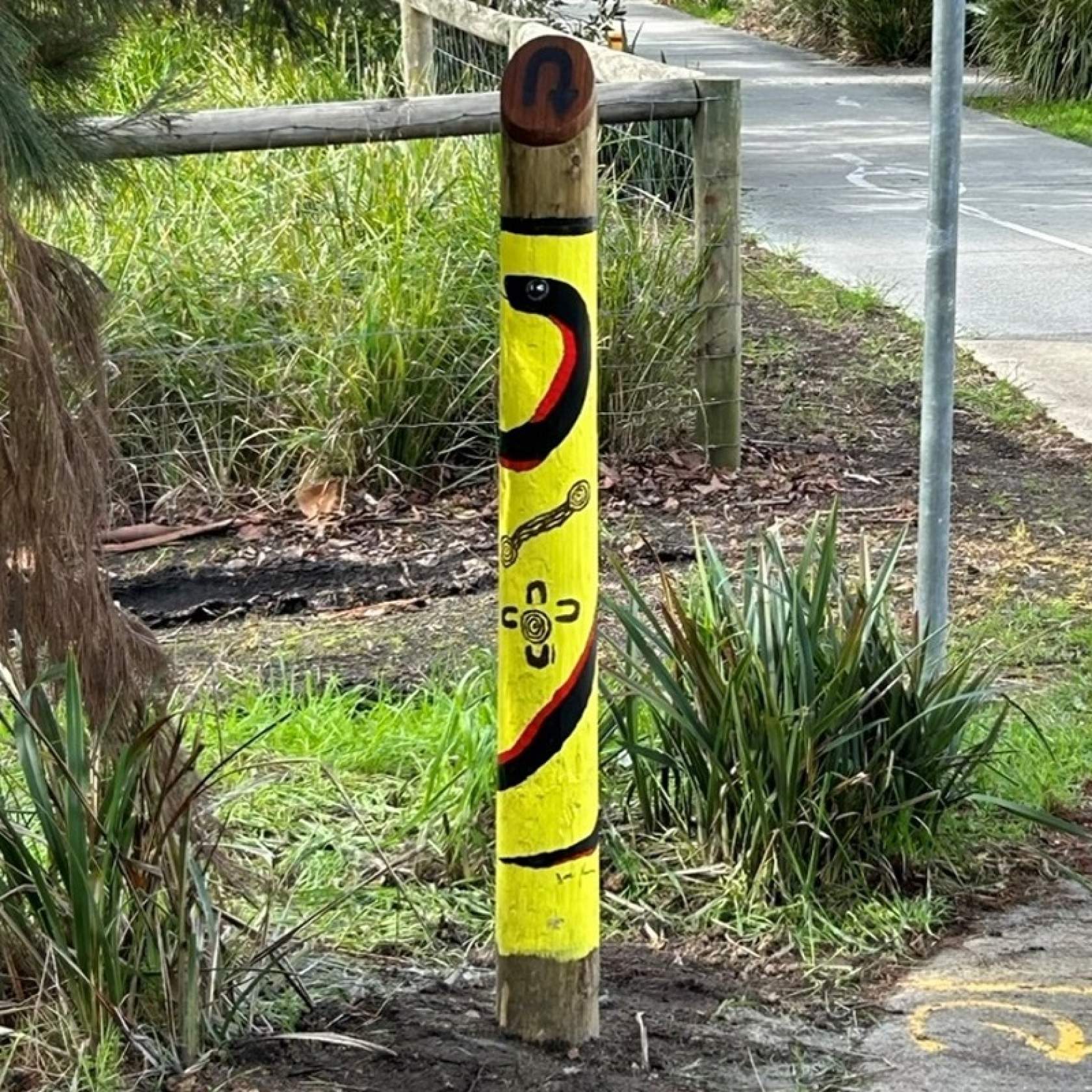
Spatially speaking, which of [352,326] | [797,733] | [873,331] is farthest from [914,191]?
[797,733]

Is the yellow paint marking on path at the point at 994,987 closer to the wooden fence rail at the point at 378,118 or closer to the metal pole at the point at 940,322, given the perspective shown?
the metal pole at the point at 940,322

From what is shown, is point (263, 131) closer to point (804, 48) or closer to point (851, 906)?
point (851, 906)

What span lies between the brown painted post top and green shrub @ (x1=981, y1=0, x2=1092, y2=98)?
58.6 ft

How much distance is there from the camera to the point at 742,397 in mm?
8289

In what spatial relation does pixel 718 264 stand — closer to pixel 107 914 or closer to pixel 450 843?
pixel 450 843

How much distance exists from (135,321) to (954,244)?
3.67m

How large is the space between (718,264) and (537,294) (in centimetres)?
440

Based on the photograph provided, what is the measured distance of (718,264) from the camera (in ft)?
23.9

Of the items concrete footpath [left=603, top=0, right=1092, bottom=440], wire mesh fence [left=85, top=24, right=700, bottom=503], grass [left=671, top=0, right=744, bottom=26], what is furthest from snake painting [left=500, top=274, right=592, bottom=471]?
grass [left=671, top=0, right=744, bottom=26]

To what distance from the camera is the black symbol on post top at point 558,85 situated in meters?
2.92

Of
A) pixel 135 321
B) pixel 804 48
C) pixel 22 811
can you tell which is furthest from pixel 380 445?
pixel 804 48

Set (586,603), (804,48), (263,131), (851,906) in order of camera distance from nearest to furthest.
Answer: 1. (586,603)
2. (851,906)
3. (263,131)
4. (804,48)

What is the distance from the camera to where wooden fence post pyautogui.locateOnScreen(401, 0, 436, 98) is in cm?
960

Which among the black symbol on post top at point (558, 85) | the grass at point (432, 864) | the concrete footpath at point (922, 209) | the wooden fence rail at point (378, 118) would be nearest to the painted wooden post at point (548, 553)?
the black symbol on post top at point (558, 85)
